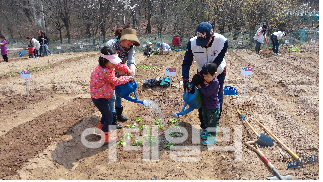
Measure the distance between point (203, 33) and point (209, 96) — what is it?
3.05 ft

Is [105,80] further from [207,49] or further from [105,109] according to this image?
[207,49]

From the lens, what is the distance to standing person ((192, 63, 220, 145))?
11.7 ft

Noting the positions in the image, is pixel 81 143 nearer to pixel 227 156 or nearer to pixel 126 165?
pixel 126 165

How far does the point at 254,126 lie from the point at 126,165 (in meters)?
2.37

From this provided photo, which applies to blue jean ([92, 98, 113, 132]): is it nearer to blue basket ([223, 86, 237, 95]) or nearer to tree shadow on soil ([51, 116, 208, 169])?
tree shadow on soil ([51, 116, 208, 169])

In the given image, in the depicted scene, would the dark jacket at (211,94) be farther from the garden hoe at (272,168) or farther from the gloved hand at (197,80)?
the garden hoe at (272,168)

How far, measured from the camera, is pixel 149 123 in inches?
187

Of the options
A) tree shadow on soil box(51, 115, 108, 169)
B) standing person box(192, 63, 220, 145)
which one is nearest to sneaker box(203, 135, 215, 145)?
standing person box(192, 63, 220, 145)

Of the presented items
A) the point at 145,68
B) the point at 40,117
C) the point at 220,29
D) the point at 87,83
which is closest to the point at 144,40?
the point at 220,29

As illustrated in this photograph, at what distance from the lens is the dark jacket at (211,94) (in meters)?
3.68

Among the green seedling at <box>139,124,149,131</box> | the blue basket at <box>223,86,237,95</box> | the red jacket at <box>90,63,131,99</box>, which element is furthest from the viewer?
the blue basket at <box>223,86,237,95</box>

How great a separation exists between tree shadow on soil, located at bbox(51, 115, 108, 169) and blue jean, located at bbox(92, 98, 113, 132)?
14.2 inches

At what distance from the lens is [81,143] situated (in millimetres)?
4199

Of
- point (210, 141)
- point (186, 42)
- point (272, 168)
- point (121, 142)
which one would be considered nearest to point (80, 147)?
point (121, 142)
